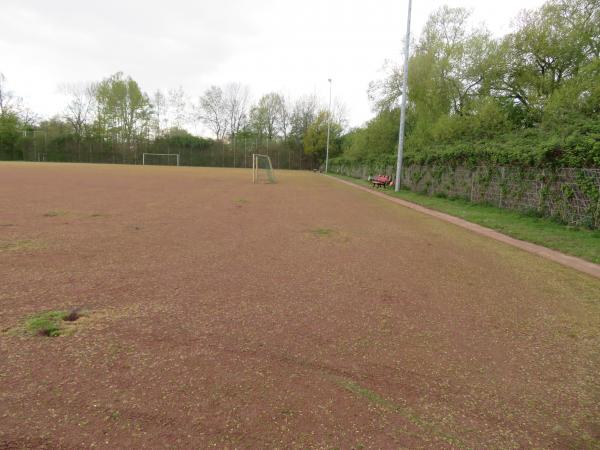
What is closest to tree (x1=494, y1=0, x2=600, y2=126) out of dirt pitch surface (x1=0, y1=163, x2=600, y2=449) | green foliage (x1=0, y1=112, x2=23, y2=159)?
dirt pitch surface (x1=0, y1=163, x2=600, y2=449)

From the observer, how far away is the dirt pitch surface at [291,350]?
1.78 metres

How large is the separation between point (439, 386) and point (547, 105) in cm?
2275

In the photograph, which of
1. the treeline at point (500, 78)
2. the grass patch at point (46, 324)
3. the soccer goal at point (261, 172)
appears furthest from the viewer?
the soccer goal at point (261, 172)

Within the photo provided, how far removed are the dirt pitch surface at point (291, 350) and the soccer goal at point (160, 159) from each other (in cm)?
5549

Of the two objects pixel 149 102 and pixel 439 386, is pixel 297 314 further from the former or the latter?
pixel 149 102

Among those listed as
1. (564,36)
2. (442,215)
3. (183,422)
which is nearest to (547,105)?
(564,36)

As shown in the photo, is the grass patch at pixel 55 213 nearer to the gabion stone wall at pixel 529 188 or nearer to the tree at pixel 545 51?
the gabion stone wall at pixel 529 188

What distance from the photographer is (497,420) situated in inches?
75.6

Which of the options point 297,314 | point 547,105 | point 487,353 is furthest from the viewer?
point 547,105

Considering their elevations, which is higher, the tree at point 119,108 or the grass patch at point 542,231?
the tree at point 119,108

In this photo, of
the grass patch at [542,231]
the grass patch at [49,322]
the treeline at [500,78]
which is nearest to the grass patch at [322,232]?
the grass patch at [542,231]

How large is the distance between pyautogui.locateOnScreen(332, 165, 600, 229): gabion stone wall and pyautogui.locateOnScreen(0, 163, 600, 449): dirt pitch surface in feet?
15.3

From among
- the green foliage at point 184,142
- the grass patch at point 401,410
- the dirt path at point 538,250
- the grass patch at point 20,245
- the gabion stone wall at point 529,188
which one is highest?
the green foliage at point 184,142

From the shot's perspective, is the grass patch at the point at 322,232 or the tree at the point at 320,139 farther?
the tree at the point at 320,139
